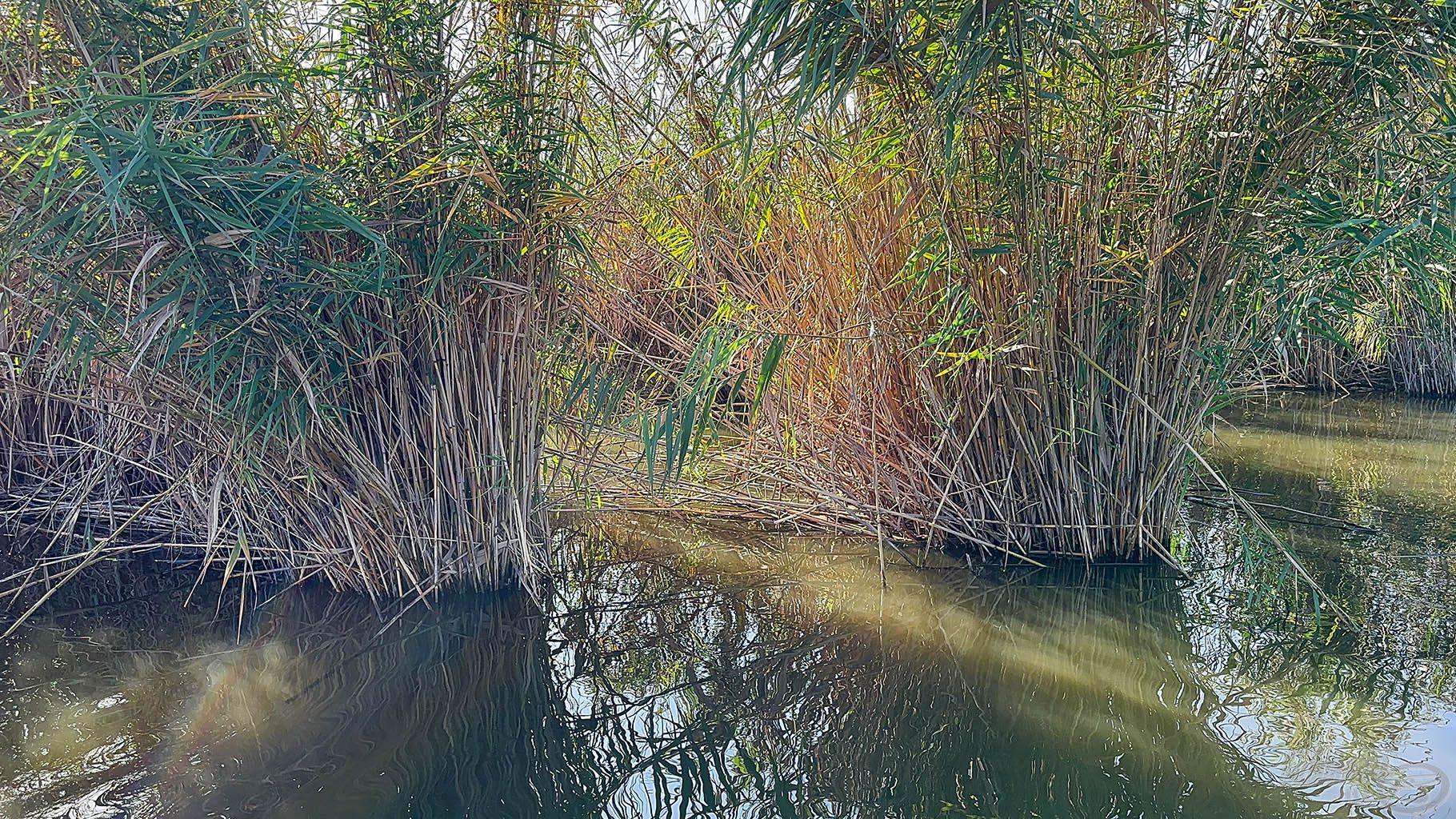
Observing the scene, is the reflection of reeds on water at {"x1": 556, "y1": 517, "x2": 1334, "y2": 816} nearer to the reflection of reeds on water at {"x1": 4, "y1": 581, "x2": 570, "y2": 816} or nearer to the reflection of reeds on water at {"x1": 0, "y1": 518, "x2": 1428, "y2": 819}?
the reflection of reeds on water at {"x1": 0, "y1": 518, "x2": 1428, "y2": 819}

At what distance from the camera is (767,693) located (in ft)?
7.55

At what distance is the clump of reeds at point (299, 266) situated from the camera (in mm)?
1982

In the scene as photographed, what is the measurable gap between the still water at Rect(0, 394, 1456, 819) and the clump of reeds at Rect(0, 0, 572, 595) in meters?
0.30

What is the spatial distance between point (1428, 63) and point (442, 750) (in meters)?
2.51

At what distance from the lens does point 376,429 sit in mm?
2664

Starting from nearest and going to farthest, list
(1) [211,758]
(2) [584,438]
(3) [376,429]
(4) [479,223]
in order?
(1) [211,758] → (4) [479,223] → (3) [376,429] → (2) [584,438]

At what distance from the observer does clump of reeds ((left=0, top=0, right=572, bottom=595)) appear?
1.98 m

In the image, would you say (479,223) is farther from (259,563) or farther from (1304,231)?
(1304,231)

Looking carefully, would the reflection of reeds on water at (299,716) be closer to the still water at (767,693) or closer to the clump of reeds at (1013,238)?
the still water at (767,693)

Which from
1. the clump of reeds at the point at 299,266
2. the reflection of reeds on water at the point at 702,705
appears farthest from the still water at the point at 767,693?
the clump of reeds at the point at 299,266

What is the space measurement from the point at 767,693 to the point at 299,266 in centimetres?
149

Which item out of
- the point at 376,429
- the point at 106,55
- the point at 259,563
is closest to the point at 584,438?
the point at 376,429

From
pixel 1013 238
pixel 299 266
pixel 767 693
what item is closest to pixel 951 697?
pixel 767 693

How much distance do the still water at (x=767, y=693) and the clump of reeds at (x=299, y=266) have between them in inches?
11.9
